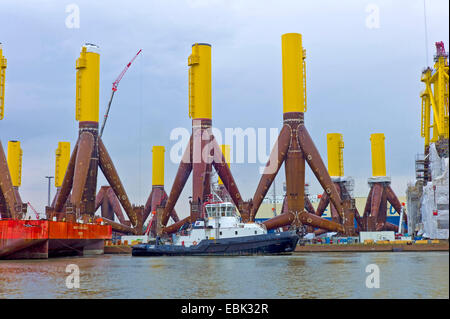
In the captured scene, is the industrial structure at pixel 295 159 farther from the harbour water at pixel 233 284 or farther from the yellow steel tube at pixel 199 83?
the harbour water at pixel 233 284

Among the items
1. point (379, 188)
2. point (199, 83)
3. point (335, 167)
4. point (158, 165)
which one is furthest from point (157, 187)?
point (379, 188)

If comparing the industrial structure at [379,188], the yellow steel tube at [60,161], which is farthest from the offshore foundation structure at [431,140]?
the yellow steel tube at [60,161]

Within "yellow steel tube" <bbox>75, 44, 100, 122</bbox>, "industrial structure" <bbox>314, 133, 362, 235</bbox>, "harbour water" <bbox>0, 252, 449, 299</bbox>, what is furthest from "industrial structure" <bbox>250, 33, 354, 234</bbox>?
"harbour water" <bbox>0, 252, 449, 299</bbox>

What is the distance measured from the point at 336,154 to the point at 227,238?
4213 centimetres

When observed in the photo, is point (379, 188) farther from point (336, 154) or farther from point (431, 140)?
point (431, 140)

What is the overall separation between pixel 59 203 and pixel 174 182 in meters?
16.2

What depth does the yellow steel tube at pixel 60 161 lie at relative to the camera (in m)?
98.6

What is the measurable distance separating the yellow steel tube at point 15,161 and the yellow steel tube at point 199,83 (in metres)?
43.4

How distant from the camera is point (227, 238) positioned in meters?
48.0

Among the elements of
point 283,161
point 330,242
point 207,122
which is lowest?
point 330,242
